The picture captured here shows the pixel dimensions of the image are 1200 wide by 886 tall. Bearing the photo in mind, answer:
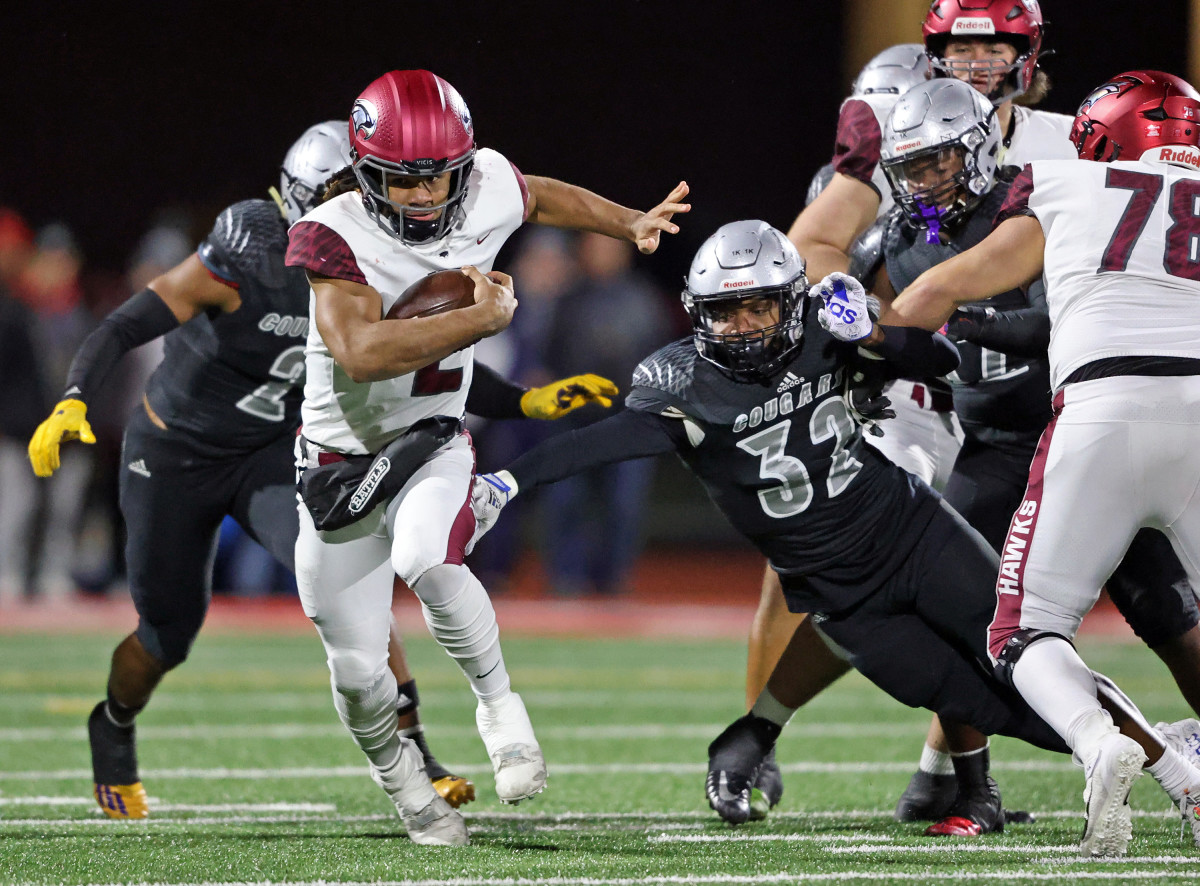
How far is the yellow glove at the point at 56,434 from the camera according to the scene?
3.99 m

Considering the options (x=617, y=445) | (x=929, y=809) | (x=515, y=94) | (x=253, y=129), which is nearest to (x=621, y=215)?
(x=617, y=445)

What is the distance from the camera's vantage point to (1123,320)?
3293 millimetres

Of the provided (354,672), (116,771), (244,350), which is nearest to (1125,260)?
(354,672)

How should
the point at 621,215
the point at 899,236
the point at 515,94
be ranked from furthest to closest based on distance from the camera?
the point at 515,94, the point at 899,236, the point at 621,215

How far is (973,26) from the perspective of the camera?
14.3 ft

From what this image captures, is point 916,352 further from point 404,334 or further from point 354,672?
point 354,672

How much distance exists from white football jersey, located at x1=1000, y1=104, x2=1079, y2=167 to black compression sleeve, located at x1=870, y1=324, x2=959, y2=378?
0.85 metres

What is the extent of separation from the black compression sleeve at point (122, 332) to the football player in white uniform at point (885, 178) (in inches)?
69.4

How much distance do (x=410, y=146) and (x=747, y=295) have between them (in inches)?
33.3

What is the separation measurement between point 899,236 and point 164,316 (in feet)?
6.59

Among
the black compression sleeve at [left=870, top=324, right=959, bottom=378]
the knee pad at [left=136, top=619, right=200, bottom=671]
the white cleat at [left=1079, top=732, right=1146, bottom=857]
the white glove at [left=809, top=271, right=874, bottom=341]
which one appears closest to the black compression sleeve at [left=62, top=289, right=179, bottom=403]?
the knee pad at [left=136, top=619, right=200, bottom=671]

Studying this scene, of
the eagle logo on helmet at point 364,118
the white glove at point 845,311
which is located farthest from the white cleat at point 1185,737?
the eagle logo on helmet at point 364,118

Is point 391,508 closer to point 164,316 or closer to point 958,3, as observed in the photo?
point 164,316

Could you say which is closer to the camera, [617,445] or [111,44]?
[617,445]
